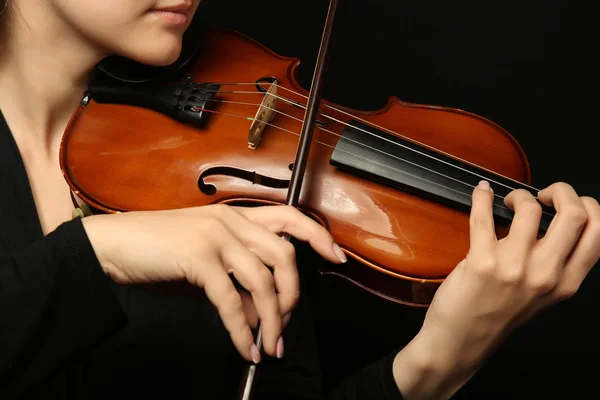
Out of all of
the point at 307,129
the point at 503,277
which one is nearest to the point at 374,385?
the point at 503,277

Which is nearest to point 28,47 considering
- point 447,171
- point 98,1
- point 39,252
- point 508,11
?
point 98,1

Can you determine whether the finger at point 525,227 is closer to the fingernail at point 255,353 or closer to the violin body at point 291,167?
the violin body at point 291,167

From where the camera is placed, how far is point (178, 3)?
2.68ft

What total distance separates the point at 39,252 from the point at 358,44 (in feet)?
2.88

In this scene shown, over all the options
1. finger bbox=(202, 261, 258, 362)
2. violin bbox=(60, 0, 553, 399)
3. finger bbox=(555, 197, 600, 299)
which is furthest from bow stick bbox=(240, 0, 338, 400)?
finger bbox=(555, 197, 600, 299)

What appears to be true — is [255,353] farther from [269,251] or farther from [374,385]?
[374,385]

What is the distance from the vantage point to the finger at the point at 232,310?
59cm

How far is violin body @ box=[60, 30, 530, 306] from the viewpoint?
77cm

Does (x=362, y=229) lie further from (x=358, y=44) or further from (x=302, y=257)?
(x=358, y=44)

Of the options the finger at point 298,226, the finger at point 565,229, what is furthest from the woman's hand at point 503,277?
the finger at point 298,226

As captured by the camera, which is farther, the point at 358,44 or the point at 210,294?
the point at 358,44

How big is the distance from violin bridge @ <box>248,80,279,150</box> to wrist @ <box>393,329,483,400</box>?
35 cm

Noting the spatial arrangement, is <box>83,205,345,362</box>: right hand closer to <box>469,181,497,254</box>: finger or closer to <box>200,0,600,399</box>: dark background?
<box>469,181,497,254</box>: finger

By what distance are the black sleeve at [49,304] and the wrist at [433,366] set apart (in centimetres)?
36
